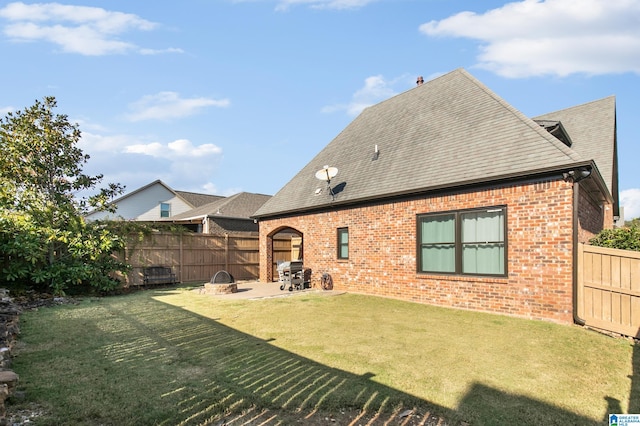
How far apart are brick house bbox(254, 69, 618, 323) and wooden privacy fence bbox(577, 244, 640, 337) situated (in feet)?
0.81

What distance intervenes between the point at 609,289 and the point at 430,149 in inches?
234

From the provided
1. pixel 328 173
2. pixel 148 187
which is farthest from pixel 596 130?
pixel 148 187

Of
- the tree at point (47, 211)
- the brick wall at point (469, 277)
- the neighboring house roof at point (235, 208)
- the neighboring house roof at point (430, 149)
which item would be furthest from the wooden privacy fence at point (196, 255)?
the brick wall at point (469, 277)

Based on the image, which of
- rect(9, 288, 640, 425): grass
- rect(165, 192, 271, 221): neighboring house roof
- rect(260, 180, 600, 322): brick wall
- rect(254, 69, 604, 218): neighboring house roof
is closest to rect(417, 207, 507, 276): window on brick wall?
rect(260, 180, 600, 322): brick wall

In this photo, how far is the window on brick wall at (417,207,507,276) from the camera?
8.58 meters

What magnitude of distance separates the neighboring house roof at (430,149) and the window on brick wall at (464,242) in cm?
87

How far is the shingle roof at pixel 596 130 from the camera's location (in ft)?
44.8

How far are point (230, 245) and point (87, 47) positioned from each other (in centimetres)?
1124

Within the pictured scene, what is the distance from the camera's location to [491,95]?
11172 mm

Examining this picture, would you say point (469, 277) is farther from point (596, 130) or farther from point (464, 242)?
point (596, 130)

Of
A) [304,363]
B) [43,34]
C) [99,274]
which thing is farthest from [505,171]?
[99,274]

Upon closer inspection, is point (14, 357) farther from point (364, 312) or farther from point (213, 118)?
point (213, 118)

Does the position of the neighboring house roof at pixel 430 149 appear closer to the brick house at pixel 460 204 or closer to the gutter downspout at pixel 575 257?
the brick house at pixel 460 204

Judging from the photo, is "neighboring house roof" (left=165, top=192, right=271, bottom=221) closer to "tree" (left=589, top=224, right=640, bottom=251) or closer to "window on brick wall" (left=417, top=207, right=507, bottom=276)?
"window on brick wall" (left=417, top=207, right=507, bottom=276)
